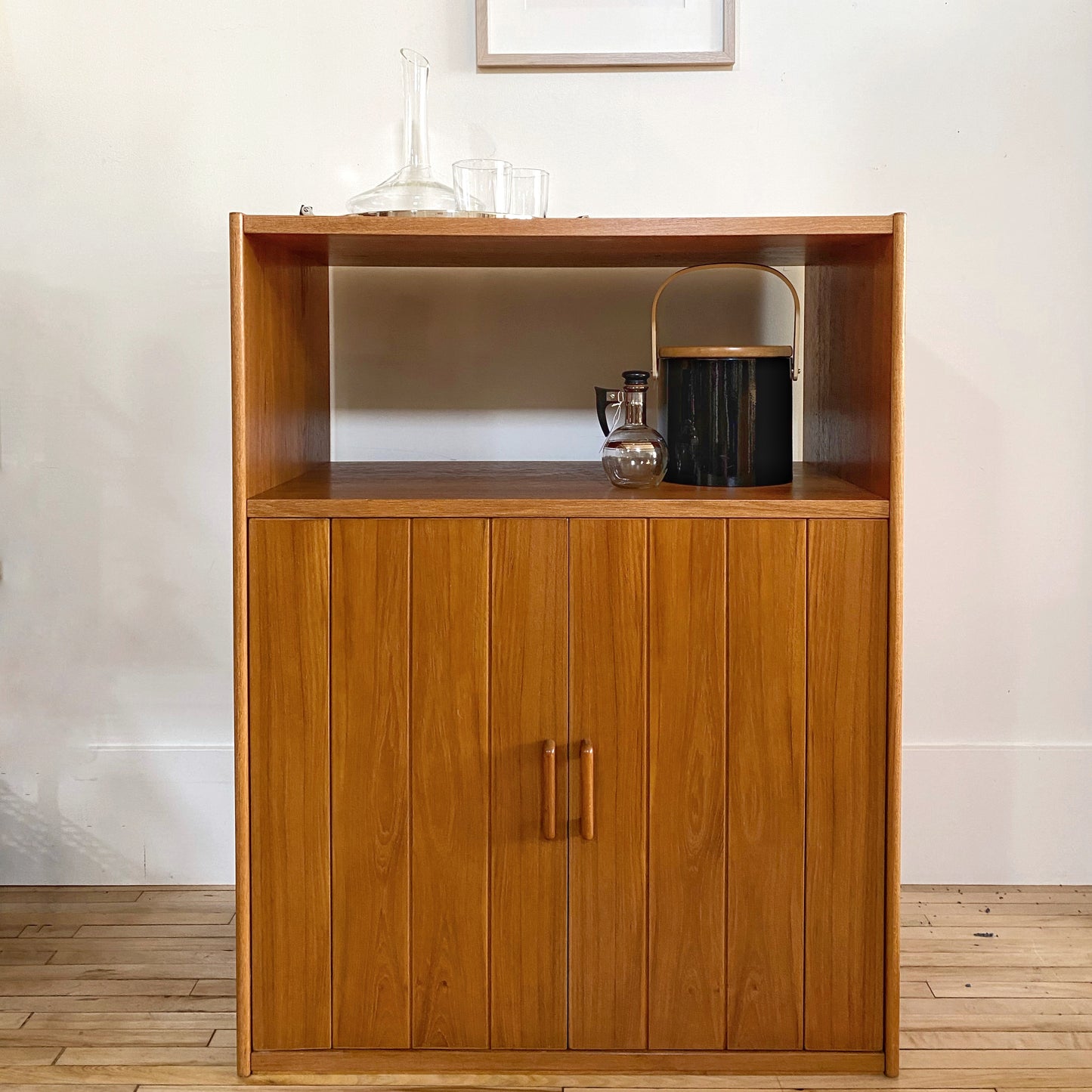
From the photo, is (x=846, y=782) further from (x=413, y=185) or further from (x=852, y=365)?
(x=413, y=185)

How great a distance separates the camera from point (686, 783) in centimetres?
150

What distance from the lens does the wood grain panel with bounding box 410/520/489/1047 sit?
1.47 meters

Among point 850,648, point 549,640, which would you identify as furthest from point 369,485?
Answer: point 850,648

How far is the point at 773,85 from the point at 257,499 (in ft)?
4.11

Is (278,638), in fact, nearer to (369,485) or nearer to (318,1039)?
(369,485)

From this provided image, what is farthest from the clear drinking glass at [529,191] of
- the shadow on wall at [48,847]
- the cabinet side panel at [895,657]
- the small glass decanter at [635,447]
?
the shadow on wall at [48,847]

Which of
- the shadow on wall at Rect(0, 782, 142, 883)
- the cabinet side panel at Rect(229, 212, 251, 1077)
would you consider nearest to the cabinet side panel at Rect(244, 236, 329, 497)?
the cabinet side panel at Rect(229, 212, 251, 1077)

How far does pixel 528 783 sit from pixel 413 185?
0.91 meters

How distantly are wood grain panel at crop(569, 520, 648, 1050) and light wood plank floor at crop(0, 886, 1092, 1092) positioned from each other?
114 mm

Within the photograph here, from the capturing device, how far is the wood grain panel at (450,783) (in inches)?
58.1

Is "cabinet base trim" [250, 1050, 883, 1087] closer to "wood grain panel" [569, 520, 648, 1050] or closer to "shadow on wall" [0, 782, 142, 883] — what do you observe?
"wood grain panel" [569, 520, 648, 1050]

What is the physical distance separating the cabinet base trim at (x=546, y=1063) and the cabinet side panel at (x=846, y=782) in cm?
3

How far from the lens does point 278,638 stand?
4.87 feet

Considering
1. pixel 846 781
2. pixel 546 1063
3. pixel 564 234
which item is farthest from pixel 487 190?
pixel 546 1063
